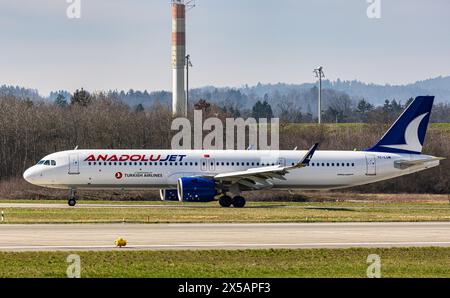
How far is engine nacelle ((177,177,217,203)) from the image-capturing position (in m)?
60.7

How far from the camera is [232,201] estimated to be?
62.8m

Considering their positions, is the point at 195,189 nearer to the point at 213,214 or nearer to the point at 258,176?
the point at 258,176

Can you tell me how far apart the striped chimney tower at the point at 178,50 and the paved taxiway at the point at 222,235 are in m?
80.9

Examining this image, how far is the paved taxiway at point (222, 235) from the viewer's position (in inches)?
1337

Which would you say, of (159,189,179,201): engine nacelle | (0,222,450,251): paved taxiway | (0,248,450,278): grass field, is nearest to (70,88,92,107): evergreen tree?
(159,189,179,201): engine nacelle

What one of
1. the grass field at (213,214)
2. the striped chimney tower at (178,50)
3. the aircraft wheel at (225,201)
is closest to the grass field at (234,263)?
the grass field at (213,214)

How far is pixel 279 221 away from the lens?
4678 cm

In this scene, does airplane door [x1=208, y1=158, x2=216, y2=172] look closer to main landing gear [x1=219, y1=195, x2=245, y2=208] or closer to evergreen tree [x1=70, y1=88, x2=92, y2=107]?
main landing gear [x1=219, y1=195, x2=245, y2=208]

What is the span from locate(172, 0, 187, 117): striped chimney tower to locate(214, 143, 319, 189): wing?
60.2 metres

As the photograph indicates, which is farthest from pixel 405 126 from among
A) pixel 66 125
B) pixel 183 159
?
pixel 66 125

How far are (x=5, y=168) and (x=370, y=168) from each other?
34.4 metres

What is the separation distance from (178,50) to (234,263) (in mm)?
96393
